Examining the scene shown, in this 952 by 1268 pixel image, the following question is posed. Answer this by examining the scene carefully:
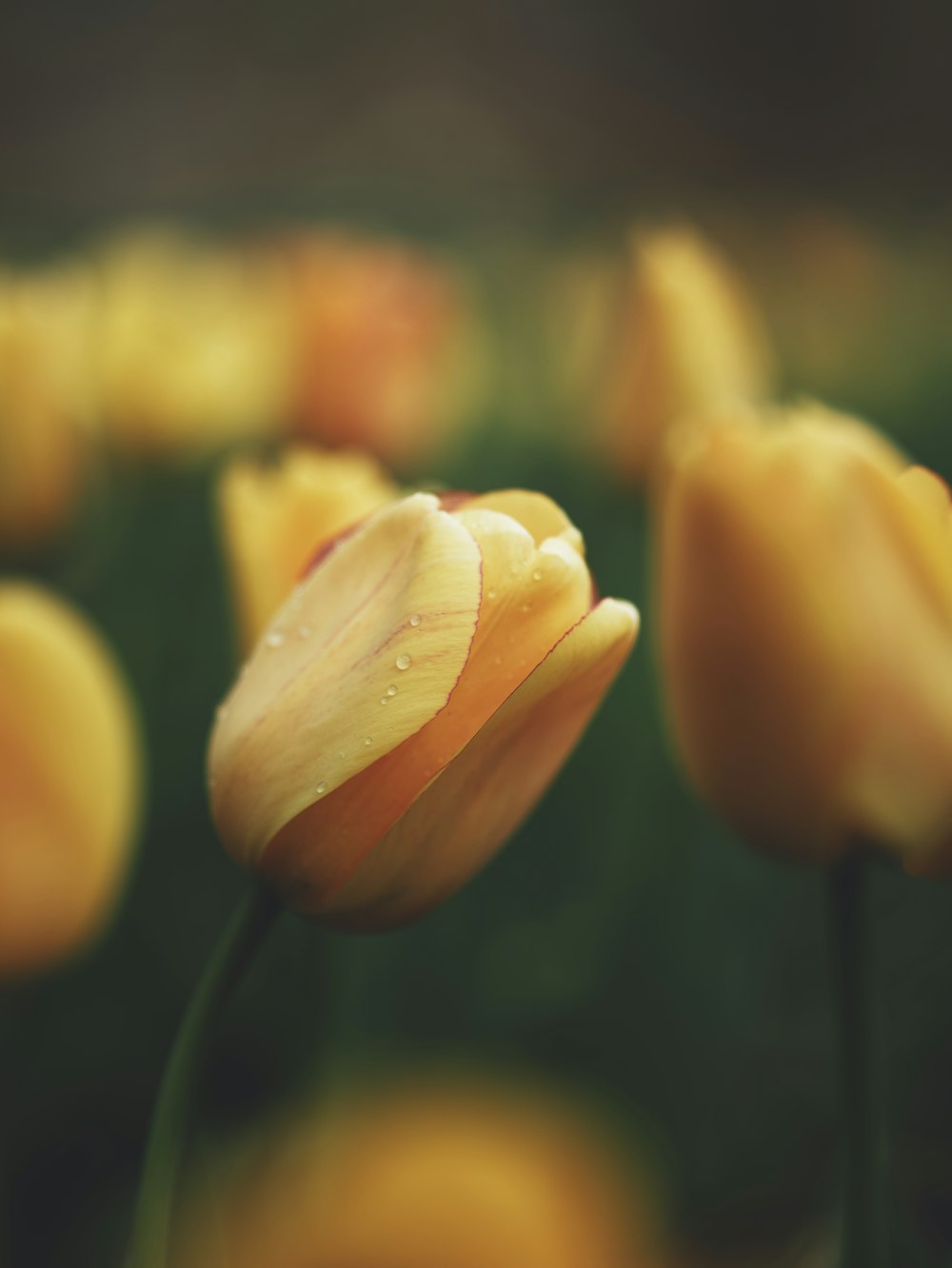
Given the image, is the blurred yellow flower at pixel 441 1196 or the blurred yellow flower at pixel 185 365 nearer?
the blurred yellow flower at pixel 441 1196

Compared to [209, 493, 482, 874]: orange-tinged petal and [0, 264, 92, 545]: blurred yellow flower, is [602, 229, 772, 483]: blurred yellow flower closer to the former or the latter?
[0, 264, 92, 545]: blurred yellow flower

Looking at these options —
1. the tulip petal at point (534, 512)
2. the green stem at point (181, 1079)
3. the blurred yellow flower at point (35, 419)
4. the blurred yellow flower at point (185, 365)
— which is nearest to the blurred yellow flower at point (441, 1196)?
the green stem at point (181, 1079)

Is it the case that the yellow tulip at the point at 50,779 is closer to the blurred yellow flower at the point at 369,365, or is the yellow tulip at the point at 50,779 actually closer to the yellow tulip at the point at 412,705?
the yellow tulip at the point at 412,705

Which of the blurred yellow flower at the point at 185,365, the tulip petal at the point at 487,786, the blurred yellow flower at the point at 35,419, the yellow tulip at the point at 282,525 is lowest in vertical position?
the tulip petal at the point at 487,786

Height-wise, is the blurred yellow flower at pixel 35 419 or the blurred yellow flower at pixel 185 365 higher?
the blurred yellow flower at pixel 185 365

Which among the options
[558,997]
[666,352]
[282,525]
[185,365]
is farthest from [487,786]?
[185,365]

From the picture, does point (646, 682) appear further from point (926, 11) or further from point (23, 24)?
point (23, 24)
